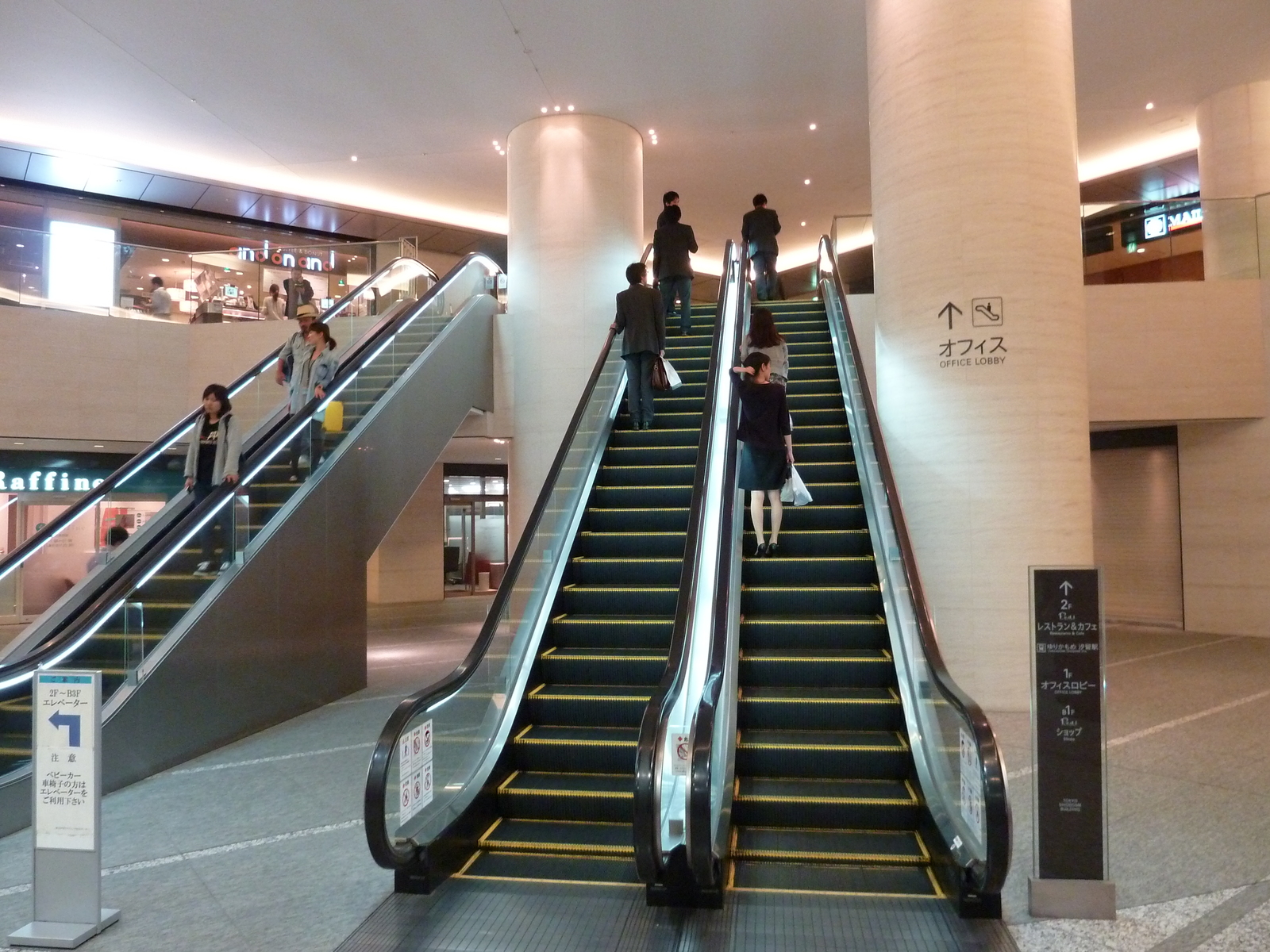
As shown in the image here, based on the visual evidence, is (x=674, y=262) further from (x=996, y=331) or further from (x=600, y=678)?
(x=600, y=678)

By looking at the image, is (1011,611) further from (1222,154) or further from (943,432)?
(1222,154)

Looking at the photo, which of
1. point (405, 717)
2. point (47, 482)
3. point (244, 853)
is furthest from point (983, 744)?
point (47, 482)

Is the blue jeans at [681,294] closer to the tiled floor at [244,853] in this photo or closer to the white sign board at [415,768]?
the tiled floor at [244,853]

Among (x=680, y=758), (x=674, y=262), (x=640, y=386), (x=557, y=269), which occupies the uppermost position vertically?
(x=557, y=269)

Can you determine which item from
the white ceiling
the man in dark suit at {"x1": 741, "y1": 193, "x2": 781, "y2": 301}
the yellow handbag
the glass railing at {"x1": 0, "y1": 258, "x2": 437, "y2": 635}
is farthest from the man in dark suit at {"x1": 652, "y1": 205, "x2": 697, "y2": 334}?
the yellow handbag

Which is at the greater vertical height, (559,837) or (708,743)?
(708,743)

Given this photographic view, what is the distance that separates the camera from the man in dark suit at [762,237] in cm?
1273

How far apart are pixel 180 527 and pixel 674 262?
6577 mm

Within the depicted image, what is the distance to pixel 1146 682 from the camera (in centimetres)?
905

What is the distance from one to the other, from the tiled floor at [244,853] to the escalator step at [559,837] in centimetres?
63

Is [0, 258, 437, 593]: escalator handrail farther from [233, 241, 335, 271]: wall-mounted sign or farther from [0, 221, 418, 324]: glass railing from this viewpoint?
[233, 241, 335, 271]: wall-mounted sign

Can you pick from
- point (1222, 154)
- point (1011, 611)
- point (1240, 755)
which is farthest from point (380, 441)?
point (1222, 154)

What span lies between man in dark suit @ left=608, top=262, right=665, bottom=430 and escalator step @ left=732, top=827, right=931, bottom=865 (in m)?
4.95

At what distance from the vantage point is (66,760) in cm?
416
